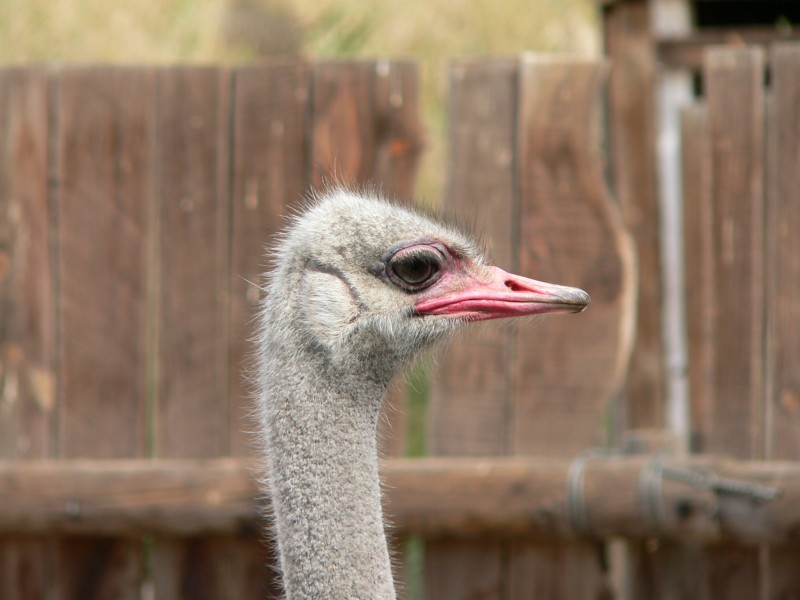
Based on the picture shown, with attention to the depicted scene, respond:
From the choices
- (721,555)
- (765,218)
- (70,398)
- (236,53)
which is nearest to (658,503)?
(721,555)

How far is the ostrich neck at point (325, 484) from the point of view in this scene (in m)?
2.53

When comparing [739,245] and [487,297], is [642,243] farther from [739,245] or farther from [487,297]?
[487,297]

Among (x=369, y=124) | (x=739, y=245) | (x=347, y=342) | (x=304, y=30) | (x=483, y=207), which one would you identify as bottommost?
(x=347, y=342)

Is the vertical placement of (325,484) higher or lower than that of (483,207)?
lower

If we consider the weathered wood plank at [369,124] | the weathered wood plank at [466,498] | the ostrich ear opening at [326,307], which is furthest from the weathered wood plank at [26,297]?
the ostrich ear opening at [326,307]

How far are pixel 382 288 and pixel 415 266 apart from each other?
0.25 feet

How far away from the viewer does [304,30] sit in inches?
394

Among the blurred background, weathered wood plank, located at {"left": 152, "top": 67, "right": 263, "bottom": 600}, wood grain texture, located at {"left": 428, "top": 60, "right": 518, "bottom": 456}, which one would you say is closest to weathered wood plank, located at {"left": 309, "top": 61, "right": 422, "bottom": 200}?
wood grain texture, located at {"left": 428, "top": 60, "right": 518, "bottom": 456}

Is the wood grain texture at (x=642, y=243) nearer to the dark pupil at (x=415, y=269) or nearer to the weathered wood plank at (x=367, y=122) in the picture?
the weathered wood plank at (x=367, y=122)

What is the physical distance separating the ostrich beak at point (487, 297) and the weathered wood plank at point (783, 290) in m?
1.34

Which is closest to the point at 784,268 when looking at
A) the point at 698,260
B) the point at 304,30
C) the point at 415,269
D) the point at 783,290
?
the point at 783,290

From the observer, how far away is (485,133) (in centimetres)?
399

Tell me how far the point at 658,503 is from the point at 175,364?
140 cm

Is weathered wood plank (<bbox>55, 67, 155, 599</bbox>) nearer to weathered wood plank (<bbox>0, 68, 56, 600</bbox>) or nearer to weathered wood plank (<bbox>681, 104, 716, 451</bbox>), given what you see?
weathered wood plank (<bbox>0, 68, 56, 600</bbox>)
